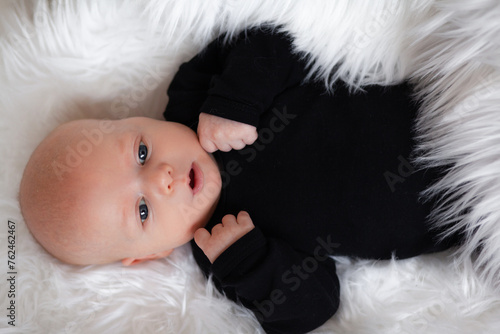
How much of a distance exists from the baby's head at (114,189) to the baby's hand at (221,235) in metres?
0.05

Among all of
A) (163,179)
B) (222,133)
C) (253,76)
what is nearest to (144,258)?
(163,179)

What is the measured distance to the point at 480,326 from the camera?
1.06 metres

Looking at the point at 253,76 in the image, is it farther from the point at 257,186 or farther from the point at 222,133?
the point at 257,186

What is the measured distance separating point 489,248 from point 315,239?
1.34 feet

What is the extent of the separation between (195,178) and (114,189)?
0.20 meters

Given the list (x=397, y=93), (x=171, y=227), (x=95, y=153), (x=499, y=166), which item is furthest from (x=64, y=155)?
(x=499, y=166)

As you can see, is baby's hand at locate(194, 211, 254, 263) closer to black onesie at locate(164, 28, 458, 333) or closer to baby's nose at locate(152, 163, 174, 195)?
black onesie at locate(164, 28, 458, 333)

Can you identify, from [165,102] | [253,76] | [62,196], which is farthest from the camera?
[165,102]

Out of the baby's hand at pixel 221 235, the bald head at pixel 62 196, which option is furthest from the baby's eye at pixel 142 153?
the baby's hand at pixel 221 235

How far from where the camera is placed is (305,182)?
1.17 m

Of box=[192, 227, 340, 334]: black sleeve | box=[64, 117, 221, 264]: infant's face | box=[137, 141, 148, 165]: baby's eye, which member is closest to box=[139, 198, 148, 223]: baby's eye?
box=[64, 117, 221, 264]: infant's face

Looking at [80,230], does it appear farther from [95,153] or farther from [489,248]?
[489,248]

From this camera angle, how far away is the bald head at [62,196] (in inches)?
41.3

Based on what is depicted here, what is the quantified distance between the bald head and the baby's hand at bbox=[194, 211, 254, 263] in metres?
0.25
